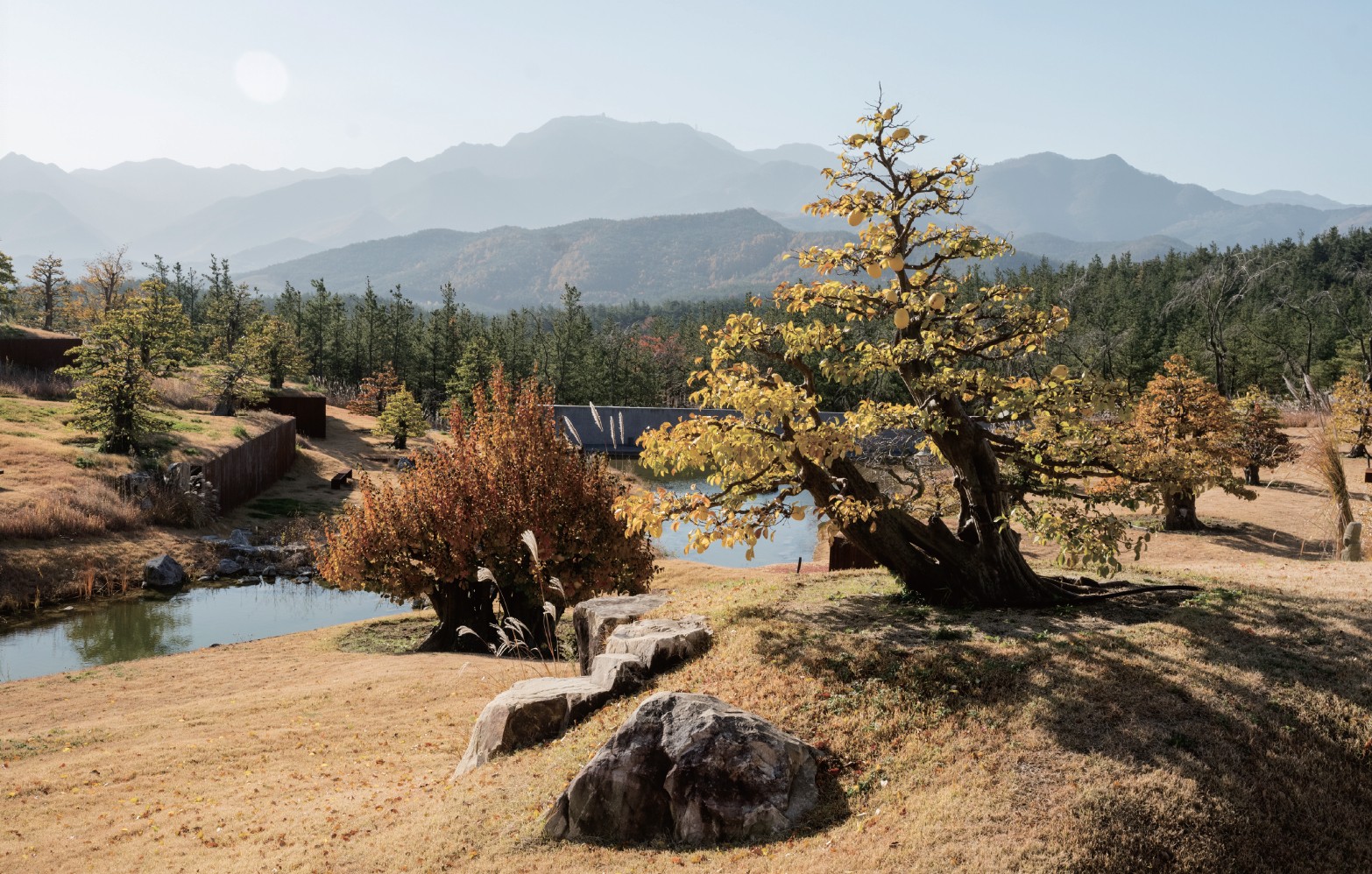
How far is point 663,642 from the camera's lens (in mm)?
7715

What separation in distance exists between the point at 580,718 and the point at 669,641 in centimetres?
104

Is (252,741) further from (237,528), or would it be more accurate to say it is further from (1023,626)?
(237,528)

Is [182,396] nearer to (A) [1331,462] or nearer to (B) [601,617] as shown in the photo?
(B) [601,617]

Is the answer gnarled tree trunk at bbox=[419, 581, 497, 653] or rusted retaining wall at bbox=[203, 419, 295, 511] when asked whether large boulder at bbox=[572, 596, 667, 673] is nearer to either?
gnarled tree trunk at bbox=[419, 581, 497, 653]

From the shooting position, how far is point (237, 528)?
22.7 metres

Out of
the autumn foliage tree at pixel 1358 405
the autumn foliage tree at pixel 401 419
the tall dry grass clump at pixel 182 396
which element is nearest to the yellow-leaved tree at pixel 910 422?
the autumn foliage tree at pixel 1358 405

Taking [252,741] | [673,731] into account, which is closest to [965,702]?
[673,731]

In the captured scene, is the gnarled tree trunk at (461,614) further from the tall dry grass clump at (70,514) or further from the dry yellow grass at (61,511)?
the tall dry grass clump at (70,514)

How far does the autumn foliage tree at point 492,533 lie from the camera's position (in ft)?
40.2

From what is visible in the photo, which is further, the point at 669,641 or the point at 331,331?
the point at 331,331

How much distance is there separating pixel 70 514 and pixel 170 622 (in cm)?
501

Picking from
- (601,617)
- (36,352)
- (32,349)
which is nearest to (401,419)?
(36,352)

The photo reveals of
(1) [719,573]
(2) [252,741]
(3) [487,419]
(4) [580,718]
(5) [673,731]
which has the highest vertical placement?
(3) [487,419]

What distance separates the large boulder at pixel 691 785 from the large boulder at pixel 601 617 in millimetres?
3209
